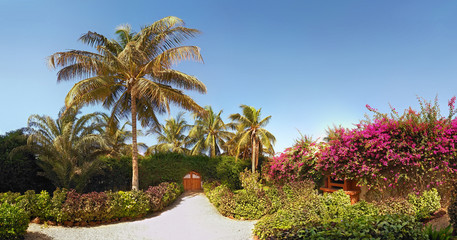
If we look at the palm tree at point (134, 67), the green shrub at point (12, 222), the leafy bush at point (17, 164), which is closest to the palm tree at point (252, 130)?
the palm tree at point (134, 67)

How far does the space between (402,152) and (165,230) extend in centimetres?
819

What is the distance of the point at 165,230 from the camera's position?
9.35 meters

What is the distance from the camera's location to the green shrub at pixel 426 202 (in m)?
8.00

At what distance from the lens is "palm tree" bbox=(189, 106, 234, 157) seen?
25.7m

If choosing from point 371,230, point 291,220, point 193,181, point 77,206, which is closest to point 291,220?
point 291,220

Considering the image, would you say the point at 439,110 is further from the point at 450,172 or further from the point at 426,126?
the point at 450,172

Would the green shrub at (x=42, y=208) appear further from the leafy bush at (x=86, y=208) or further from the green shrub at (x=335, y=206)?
the green shrub at (x=335, y=206)

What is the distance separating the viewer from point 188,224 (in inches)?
402

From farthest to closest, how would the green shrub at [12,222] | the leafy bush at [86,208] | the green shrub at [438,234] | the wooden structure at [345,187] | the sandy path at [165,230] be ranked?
the wooden structure at [345,187] < the leafy bush at [86,208] < the sandy path at [165,230] < the green shrub at [12,222] < the green shrub at [438,234]

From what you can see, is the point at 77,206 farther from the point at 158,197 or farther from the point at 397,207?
the point at 397,207

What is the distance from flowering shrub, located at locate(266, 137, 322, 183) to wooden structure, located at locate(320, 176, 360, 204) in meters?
0.39

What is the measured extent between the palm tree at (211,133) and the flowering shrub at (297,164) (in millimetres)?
13513

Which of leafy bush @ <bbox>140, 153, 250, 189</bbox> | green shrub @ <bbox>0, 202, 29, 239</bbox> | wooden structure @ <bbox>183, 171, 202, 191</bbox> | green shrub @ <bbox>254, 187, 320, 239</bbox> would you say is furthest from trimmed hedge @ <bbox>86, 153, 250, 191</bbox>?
green shrub @ <bbox>254, 187, 320, 239</bbox>

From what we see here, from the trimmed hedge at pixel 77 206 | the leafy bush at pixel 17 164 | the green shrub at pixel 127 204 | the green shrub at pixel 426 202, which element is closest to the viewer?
the green shrub at pixel 426 202
